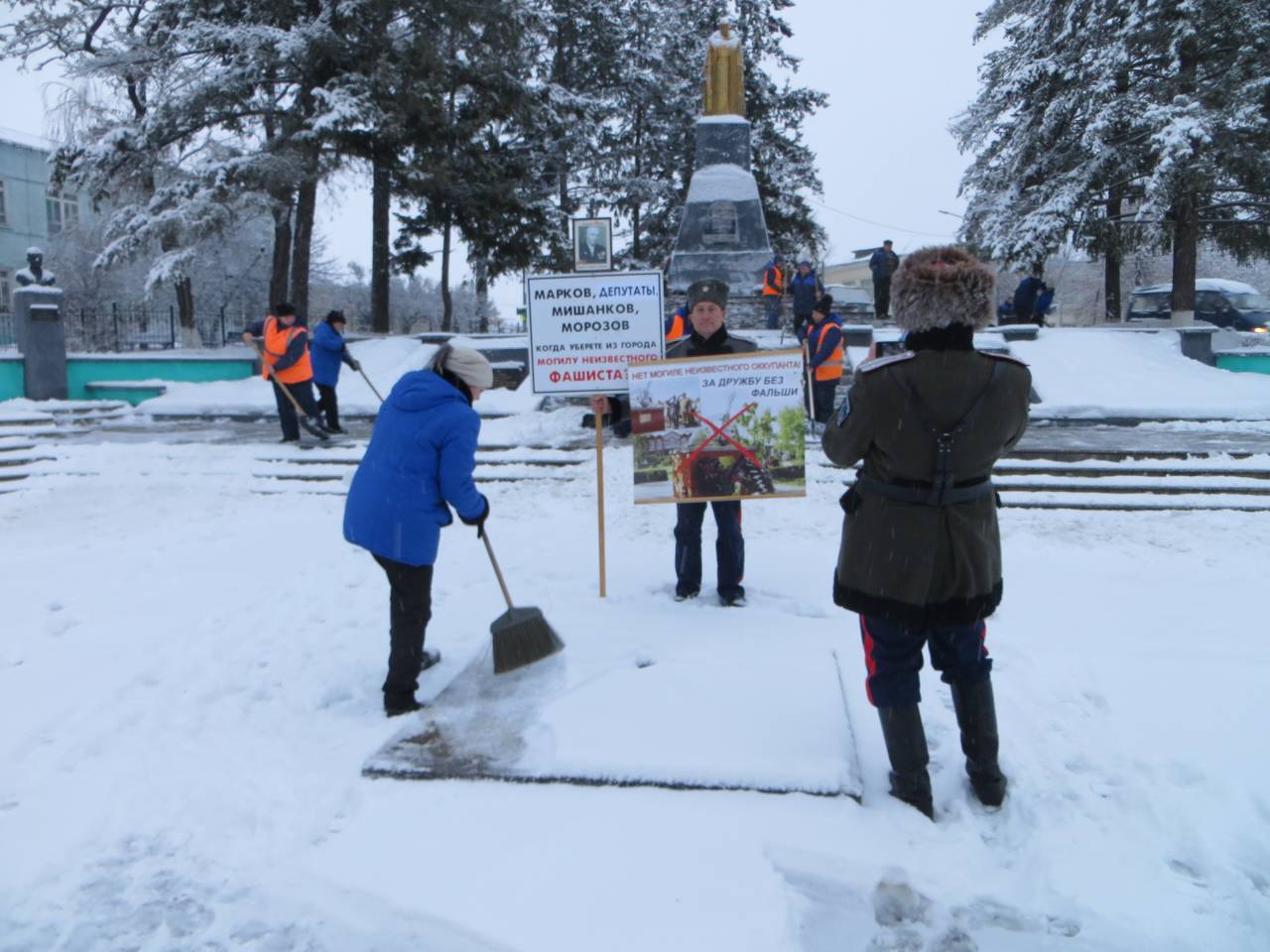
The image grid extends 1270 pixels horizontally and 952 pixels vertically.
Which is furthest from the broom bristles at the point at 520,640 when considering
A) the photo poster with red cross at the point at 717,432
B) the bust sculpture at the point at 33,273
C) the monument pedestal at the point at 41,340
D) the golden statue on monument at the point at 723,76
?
the golden statue on monument at the point at 723,76

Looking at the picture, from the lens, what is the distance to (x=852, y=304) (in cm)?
2311

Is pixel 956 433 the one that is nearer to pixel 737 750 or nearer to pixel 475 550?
pixel 737 750

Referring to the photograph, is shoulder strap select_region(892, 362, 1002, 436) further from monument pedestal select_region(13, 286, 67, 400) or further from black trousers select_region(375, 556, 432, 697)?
monument pedestal select_region(13, 286, 67, 400)

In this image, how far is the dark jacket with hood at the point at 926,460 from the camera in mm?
2799

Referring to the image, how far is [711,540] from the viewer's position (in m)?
6.84

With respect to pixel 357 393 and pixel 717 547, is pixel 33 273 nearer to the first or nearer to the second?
pixel 357 393

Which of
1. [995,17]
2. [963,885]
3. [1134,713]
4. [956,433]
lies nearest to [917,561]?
[956,433]

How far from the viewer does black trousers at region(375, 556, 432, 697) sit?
12.5 feet

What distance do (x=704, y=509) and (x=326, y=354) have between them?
705cm

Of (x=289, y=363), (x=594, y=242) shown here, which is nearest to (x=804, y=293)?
(x=594, y=242)

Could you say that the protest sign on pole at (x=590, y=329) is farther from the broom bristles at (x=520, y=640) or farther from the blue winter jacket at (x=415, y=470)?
the blue winter jacket at (x=415, y=470)

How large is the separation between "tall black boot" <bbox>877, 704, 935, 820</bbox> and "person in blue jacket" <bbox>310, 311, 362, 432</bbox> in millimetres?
8740

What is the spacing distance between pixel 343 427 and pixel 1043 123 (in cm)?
1834

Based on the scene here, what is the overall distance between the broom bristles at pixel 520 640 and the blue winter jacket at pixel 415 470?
662 mm
